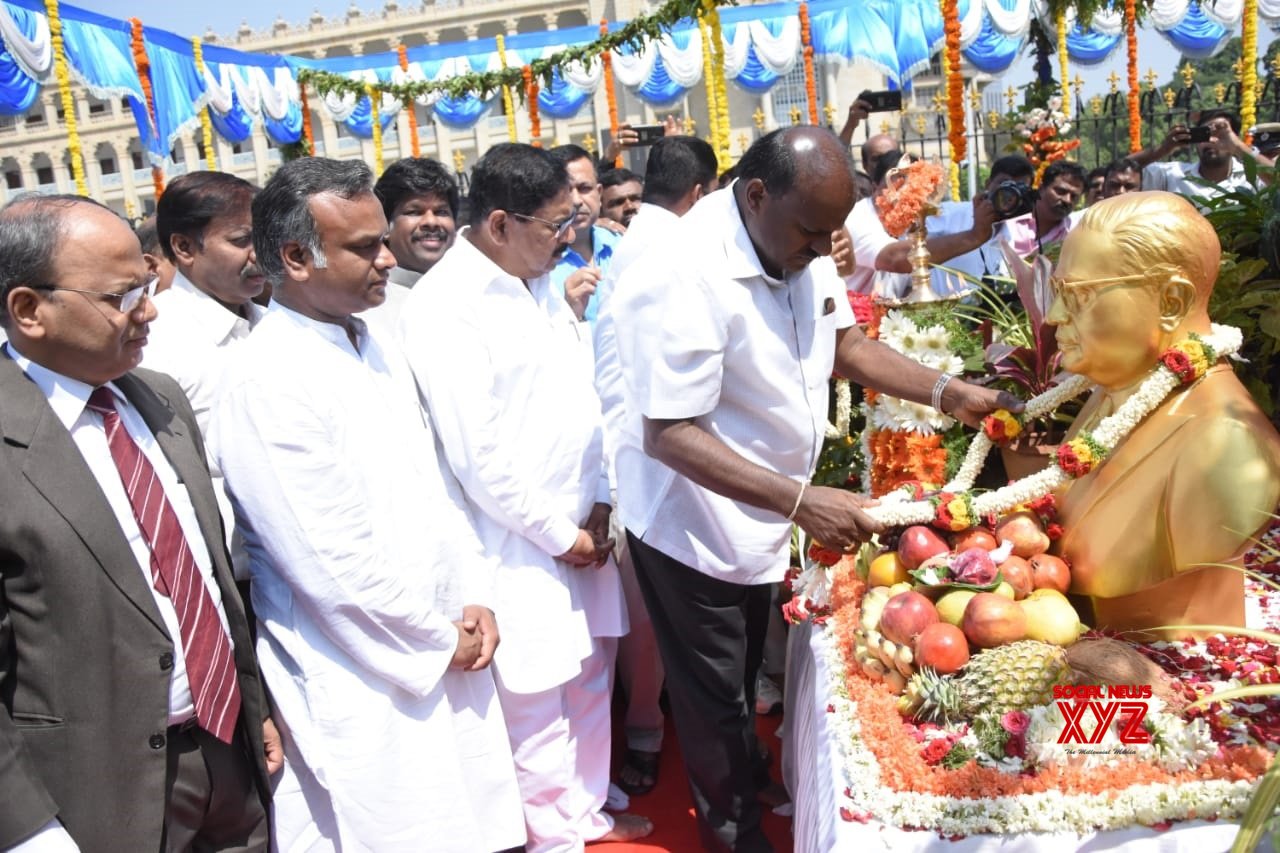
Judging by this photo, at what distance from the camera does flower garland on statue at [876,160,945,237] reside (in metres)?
3.63

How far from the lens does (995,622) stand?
195 centimetres

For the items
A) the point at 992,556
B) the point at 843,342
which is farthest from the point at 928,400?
the point at 992,556

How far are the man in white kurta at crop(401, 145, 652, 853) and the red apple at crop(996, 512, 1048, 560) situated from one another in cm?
121

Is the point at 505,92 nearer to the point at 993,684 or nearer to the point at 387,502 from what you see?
the point at 387,502

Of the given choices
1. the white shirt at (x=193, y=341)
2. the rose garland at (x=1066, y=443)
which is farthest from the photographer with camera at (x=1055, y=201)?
the white shirt at (x=193, y=341)

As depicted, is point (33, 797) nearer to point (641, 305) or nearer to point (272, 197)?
point (272, 197)

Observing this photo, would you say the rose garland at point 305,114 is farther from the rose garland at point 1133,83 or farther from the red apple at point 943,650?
the red apple at point 943,650

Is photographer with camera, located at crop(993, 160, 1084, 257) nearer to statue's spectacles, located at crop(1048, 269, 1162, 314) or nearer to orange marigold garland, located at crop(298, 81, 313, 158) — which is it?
statue's spectacles, located at crop(1048, 269, 1162, 314)

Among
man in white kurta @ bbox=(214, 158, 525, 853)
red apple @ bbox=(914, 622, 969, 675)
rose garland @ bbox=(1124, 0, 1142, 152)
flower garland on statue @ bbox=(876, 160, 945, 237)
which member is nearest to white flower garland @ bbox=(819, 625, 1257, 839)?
red apple @ bbox=(914, 622, 969, 675)

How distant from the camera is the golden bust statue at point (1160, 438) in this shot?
5.89ft

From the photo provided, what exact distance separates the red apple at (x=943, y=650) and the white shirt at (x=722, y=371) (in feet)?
2.02

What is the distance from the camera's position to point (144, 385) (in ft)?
7.06

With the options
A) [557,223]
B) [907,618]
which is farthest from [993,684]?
[557,223]

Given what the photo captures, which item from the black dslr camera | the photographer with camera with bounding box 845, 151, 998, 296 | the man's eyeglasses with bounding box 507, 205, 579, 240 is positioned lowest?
the photographer with camera with bounding box 845, 151, 998, 296
